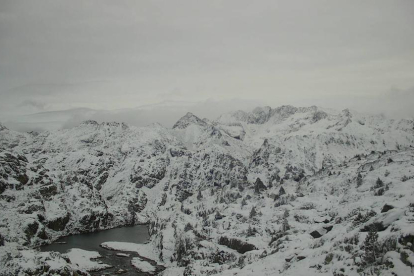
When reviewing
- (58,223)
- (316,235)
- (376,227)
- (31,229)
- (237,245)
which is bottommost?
(58,223)

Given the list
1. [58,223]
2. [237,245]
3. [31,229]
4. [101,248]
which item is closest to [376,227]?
[237,245]

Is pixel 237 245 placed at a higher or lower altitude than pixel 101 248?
higher

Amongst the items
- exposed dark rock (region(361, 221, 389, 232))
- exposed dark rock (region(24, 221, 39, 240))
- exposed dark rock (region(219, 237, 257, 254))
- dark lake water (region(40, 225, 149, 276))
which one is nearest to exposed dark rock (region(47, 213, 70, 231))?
dark lake water (region(40, 225, 149, 276))

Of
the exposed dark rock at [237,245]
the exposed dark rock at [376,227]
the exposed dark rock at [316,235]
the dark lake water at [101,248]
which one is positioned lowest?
the dark lake water at [101,248]

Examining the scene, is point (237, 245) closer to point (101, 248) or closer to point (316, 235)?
point (316, 235)

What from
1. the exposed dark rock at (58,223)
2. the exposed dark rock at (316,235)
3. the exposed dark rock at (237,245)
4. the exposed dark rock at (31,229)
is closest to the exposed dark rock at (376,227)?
the exposed dark rock at (316,235)

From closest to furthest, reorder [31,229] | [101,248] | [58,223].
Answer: [101,248], [31,229], [58,223]

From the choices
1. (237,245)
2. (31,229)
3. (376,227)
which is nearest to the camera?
(376,227)

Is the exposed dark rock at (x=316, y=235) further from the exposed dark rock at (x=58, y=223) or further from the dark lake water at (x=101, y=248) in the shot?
the exposed dark rock at (x=58, y=223)

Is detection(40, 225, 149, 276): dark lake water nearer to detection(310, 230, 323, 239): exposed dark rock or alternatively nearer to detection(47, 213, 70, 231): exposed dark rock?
detection(47, 213, 70, 231): exposed dark rock

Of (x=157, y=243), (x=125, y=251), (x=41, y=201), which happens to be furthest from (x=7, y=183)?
(x=157, y=243)

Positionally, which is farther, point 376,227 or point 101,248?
point 101,248

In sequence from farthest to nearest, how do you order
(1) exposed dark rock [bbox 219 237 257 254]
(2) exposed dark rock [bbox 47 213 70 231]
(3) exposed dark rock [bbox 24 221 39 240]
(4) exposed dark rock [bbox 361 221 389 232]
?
(2) exposed dark rock [bbox 47 213 70 231]
(3) exposed dark rock [bbox 24 221 39 240]
(1) exposed dark rock [bbox 219 237 257 254]
(4) exposed dark rock [bbox 361 221 389 232]
